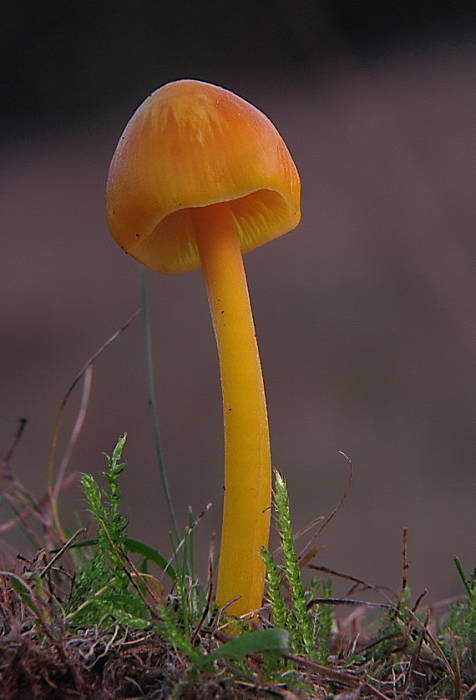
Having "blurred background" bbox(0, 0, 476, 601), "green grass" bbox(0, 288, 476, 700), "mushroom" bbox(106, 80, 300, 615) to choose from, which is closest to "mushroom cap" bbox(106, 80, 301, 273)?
"mushroom" bbox(106, 80, 300, 615)

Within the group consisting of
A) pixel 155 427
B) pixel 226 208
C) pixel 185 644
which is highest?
pixel 226 208

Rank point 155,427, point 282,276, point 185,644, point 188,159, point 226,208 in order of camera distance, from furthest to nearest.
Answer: point 282,276, point 155,427, point 226,208, point 188,159, point 185,644

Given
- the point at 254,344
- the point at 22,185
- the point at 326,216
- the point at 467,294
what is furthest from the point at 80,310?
the point at 254,344

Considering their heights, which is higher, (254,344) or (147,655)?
(254,344)

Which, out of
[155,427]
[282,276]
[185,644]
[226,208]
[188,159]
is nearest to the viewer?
[185,644]

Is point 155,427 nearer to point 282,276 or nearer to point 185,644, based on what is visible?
point 185,644

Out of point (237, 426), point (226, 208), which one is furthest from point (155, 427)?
point (226, 208)

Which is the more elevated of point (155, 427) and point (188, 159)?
point (188, 159)

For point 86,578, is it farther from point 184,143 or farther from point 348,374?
point 348,374

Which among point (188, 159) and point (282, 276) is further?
point (282, 276)
